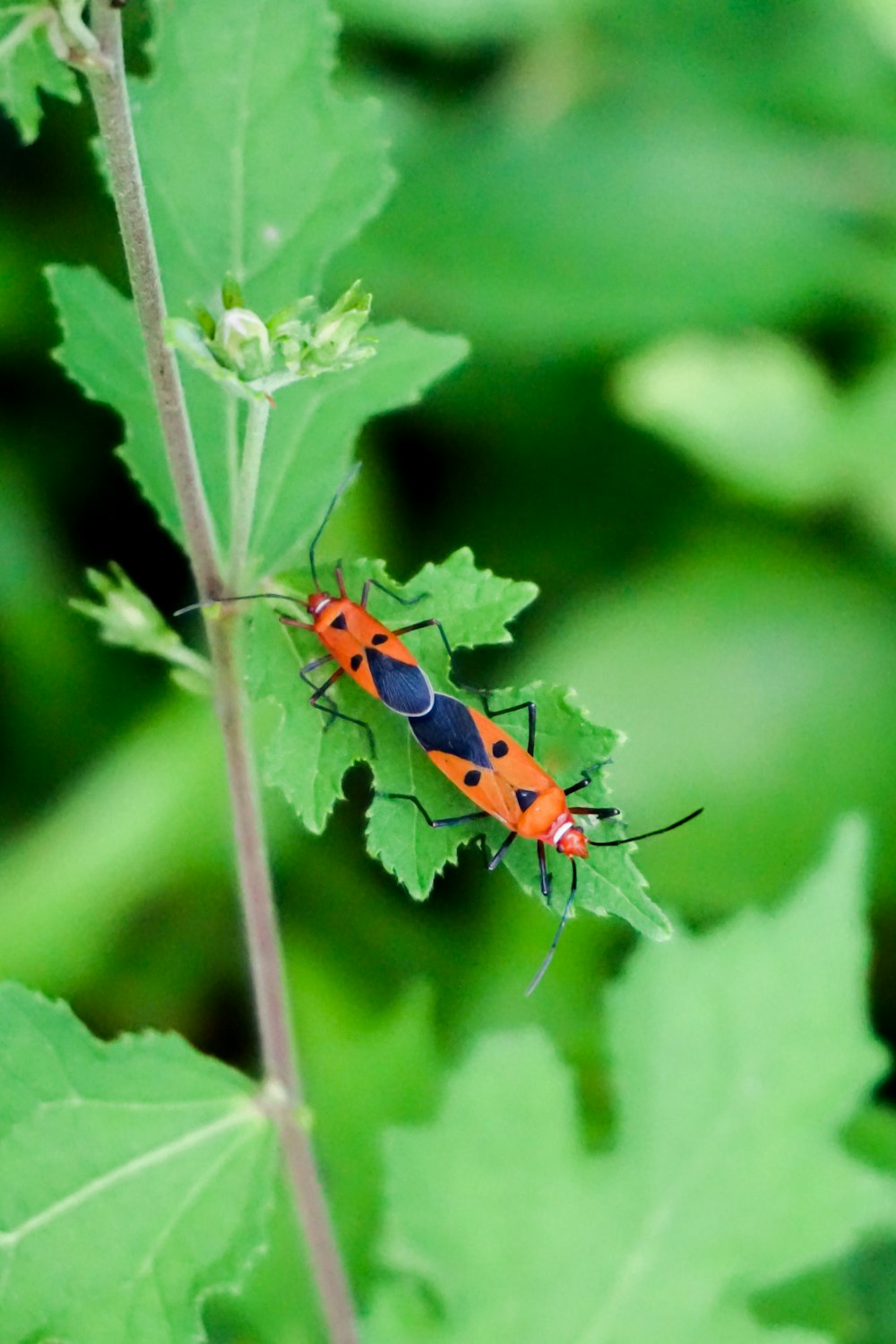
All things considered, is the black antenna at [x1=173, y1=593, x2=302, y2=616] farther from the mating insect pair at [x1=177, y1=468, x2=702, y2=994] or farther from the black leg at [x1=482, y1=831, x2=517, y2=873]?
the black leg at [x1=482, y1=831, x2=517, y2=873]

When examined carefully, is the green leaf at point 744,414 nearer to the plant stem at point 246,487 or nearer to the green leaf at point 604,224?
the green leaf at point 604,224

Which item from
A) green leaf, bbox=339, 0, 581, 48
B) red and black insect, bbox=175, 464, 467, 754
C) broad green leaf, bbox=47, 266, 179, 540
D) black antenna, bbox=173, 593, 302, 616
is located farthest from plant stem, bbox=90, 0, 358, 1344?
green leaf, bbox=339, 0, 581, 48

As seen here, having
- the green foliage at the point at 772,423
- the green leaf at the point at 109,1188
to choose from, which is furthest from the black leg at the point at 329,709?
the green foliage at the point at 772,423

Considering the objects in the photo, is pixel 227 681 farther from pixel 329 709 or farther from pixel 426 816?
pixel 426 816

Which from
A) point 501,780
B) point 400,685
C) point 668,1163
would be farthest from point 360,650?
point 668,1163

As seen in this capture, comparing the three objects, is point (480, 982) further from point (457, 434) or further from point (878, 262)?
point (878, 262)

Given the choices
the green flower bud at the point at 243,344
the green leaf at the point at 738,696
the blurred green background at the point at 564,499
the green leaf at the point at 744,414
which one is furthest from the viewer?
the green leaf at the point at 744,414

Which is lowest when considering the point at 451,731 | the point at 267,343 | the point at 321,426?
the point at 451,731

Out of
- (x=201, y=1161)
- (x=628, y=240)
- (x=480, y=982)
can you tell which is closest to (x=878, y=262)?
(x=628, y=240)
